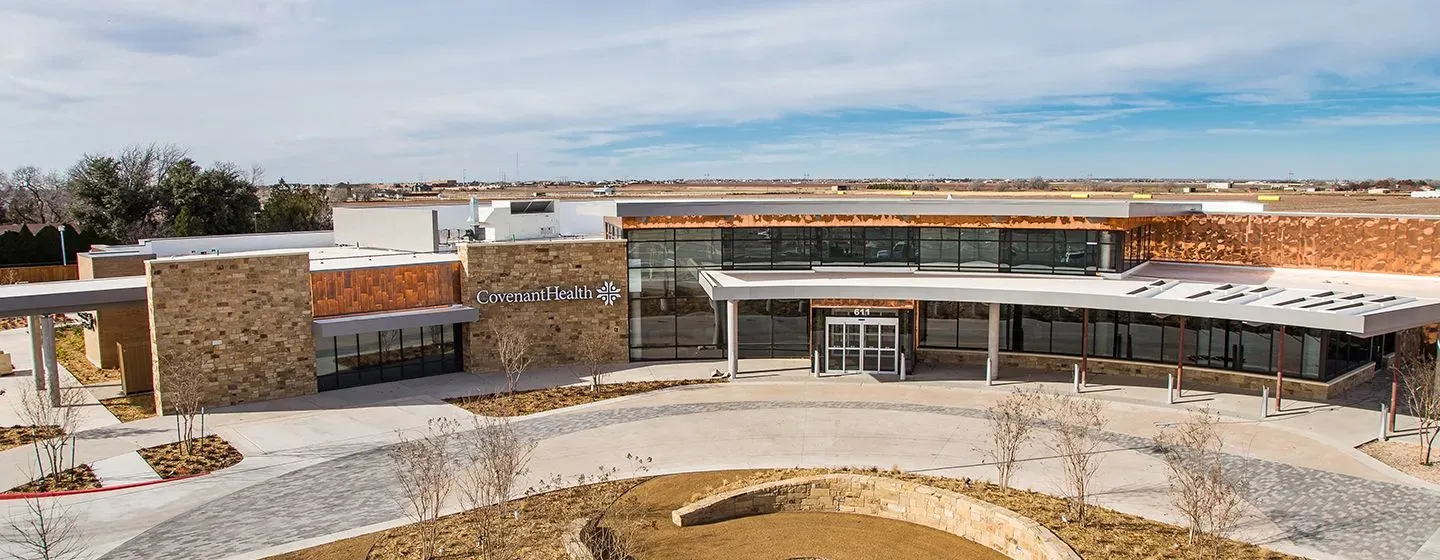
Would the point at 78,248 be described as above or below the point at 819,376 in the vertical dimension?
above

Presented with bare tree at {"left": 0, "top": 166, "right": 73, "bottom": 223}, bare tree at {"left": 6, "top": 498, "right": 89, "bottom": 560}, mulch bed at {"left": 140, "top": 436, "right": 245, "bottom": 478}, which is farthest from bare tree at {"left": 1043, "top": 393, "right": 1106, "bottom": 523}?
bare tree at {"left": 0, "top": 166, "right": 73, "bottom": 223}

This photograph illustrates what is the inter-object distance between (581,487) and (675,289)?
14.7 metres

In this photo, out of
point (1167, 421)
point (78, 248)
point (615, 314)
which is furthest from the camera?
point (78, 248)

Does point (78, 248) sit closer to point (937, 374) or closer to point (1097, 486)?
point (937, 374)

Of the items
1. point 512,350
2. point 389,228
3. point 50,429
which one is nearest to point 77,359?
point 389,228

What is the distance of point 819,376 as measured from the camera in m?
30.8

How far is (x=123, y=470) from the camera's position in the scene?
70.7 ft

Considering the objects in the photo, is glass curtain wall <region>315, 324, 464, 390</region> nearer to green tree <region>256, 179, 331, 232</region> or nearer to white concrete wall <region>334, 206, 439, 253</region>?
white concrete wall <region>334, 206, 439, 253</region>

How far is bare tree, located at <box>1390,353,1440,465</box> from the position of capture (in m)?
21.4

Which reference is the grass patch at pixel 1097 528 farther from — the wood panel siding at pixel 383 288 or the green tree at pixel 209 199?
the green tree at pixel 209 199

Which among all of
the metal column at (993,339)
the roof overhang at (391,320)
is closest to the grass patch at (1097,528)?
the metal column at (993,339)

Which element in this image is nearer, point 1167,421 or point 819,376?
point 1167,421

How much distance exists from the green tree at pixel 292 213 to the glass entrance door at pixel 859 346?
148 feet

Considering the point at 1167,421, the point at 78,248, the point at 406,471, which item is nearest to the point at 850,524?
the point at 406,471
